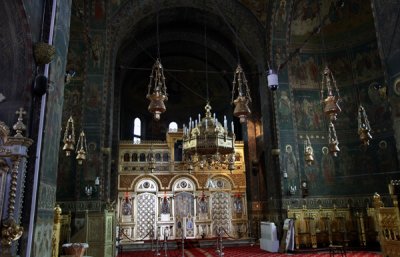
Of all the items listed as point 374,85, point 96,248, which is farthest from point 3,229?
point 374,85

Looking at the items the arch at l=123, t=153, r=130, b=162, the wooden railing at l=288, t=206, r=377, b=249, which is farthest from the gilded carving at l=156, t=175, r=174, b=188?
the wooden railing at l=288, t=206, r=377, b=249

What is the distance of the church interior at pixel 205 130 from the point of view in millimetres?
4777

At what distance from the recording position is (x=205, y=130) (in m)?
10.2

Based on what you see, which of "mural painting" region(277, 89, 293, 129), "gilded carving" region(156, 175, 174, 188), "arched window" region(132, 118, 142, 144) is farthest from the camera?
"arched window" region(132, 118, 142, 144)

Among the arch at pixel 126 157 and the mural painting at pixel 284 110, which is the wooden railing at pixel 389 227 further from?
the arch at pixel 126 157

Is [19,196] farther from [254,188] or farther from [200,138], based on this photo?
[254,188]

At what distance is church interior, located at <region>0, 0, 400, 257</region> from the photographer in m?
4.78

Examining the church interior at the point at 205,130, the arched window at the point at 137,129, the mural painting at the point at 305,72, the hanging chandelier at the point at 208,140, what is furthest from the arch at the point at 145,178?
the mural painting at the point at 305,72

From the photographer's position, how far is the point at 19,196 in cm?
442

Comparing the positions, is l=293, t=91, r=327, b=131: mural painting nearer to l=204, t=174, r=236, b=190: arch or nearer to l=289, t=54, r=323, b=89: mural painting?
l=289, t=54, r=323, b=89: mural painting

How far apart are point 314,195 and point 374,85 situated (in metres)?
4.66

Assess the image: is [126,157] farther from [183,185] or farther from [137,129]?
[137,129]

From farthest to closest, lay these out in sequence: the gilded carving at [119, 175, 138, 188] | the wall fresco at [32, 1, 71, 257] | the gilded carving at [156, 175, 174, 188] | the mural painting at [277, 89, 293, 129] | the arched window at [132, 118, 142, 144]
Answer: the arched window at [132, 118, 142, 144]
the gilded carving at [156, 175, 174, 188]
the gilded carving at [119, 175, 138, 188]
the mural painting at [277, 89, 293, 129]
the wall fresco at [32, 1, 71, 257]

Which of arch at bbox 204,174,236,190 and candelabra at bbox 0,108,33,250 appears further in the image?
arch at bbox 204,174,236,190
